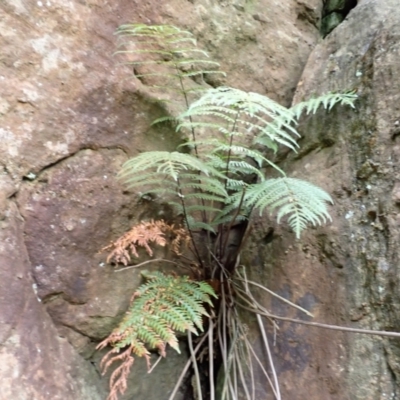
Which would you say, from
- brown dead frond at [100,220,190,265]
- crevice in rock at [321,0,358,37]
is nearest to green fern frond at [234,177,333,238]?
brown dead frond at [100,220,190,265]

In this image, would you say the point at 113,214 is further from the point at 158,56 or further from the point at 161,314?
the point at 158,56

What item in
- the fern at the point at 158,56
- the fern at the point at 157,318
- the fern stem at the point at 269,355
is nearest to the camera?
the fern at the point at 157,318

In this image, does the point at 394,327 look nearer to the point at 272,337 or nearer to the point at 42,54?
the point at 272,337

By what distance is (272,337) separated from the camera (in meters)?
1.52

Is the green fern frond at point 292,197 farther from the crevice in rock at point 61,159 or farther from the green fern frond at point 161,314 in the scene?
the crevice in rock at point 61,159

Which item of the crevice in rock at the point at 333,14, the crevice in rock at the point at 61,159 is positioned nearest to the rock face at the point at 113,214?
the crevice in rock at the point at 61,159

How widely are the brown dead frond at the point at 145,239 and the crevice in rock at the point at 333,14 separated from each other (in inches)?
57.4

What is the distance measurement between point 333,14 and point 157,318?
193 centimetres

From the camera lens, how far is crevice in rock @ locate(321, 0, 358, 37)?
2.25m

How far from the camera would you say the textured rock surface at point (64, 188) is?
51.2 inches

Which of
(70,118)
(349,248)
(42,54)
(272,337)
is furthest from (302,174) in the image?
(42,54)

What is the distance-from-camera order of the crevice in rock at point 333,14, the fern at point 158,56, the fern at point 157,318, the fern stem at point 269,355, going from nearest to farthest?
the fern at point 157,318 < the fern stem at point 269,355 < the fern at point 158,56 < the crevice in rock at point 333,14

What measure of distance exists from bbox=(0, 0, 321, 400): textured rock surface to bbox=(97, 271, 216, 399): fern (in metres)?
0.16

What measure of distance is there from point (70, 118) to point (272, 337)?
109cm
